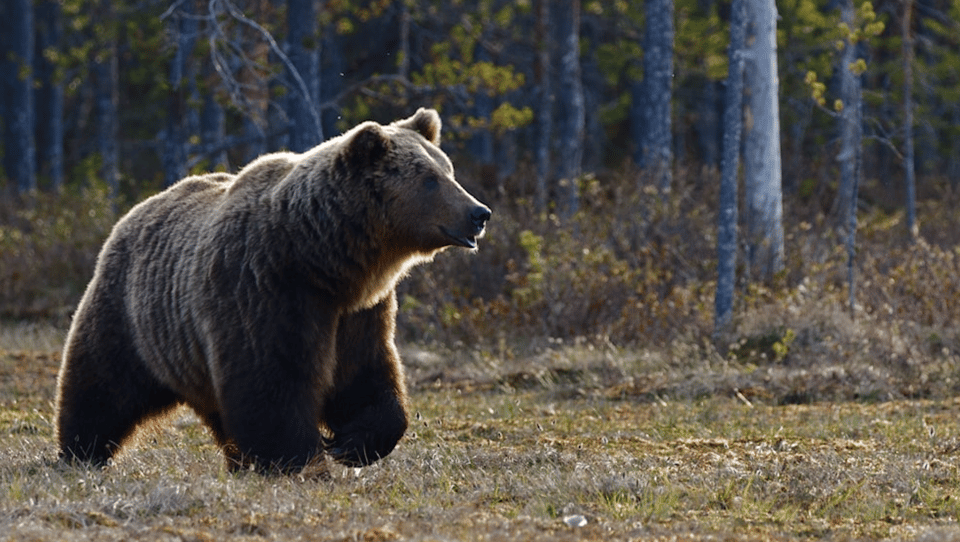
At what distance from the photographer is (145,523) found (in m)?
4.44

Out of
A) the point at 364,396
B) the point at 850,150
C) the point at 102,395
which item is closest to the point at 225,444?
the point at 102,395

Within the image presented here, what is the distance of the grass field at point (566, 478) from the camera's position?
4.42 m

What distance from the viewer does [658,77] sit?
1658cm

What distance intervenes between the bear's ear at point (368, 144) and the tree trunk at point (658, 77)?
1050 centimetres

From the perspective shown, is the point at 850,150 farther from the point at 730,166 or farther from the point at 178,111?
the point at 178,111

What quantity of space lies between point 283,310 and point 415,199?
0.78 metres

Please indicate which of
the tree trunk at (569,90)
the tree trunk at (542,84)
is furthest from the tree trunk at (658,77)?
the tree trunk at (542,84)

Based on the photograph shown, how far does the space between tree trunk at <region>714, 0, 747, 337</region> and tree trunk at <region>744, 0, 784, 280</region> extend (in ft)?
4.80

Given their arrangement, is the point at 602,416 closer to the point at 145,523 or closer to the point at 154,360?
the point at 154,360

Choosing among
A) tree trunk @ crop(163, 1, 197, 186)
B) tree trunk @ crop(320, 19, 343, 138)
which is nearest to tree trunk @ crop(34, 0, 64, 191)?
tree trunk @ crop(320, 19, 343, 138)

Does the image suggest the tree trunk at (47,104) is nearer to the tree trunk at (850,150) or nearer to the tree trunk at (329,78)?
the tree trunk at (329,78)

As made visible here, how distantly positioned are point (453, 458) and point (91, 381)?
1796mm

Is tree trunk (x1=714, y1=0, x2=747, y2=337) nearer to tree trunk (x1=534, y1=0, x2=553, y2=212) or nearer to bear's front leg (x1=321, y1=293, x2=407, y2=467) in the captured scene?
bear's front leg (x1=321, y1=293, x2=407, y2=467)

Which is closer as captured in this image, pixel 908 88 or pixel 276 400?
pixel 276 400
